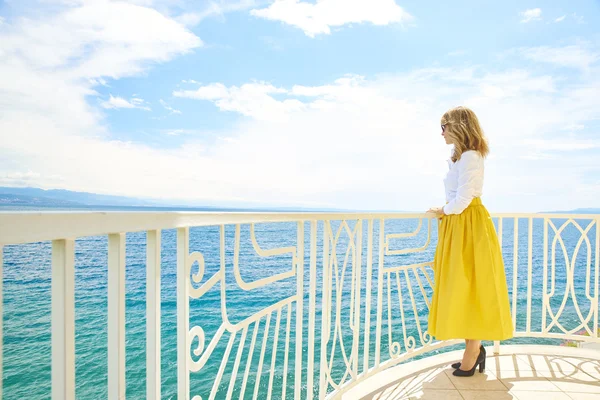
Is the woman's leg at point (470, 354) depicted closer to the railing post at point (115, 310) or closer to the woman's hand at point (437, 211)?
the woman's hand at point (437, 211)

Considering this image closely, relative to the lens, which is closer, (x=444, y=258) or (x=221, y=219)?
(x=221, y=219)

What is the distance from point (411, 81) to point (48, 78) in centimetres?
4741

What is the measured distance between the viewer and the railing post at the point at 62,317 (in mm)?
556

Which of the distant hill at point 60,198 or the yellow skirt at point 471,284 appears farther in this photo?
the distant hill at point 60,198

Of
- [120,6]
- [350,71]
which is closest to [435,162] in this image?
[350,71]

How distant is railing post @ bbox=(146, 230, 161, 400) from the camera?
77cm

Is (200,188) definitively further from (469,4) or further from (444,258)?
(444,258)

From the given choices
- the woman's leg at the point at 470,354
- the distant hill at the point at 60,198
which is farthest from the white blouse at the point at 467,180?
the distant hill at the point at 60,198

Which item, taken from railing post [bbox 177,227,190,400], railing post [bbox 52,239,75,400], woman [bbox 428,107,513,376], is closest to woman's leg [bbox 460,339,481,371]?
woman [bbox 428,107,513,376]

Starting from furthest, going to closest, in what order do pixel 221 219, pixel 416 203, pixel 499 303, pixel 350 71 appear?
pixel 416 203
pixel 350 71
pixel 499 303
pixel 221 219

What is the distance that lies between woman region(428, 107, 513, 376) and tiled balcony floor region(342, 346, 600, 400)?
0.22 metres

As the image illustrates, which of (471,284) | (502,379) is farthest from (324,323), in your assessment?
(502,379)

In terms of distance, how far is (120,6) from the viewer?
172ft

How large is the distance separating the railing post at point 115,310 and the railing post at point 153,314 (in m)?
0.10
